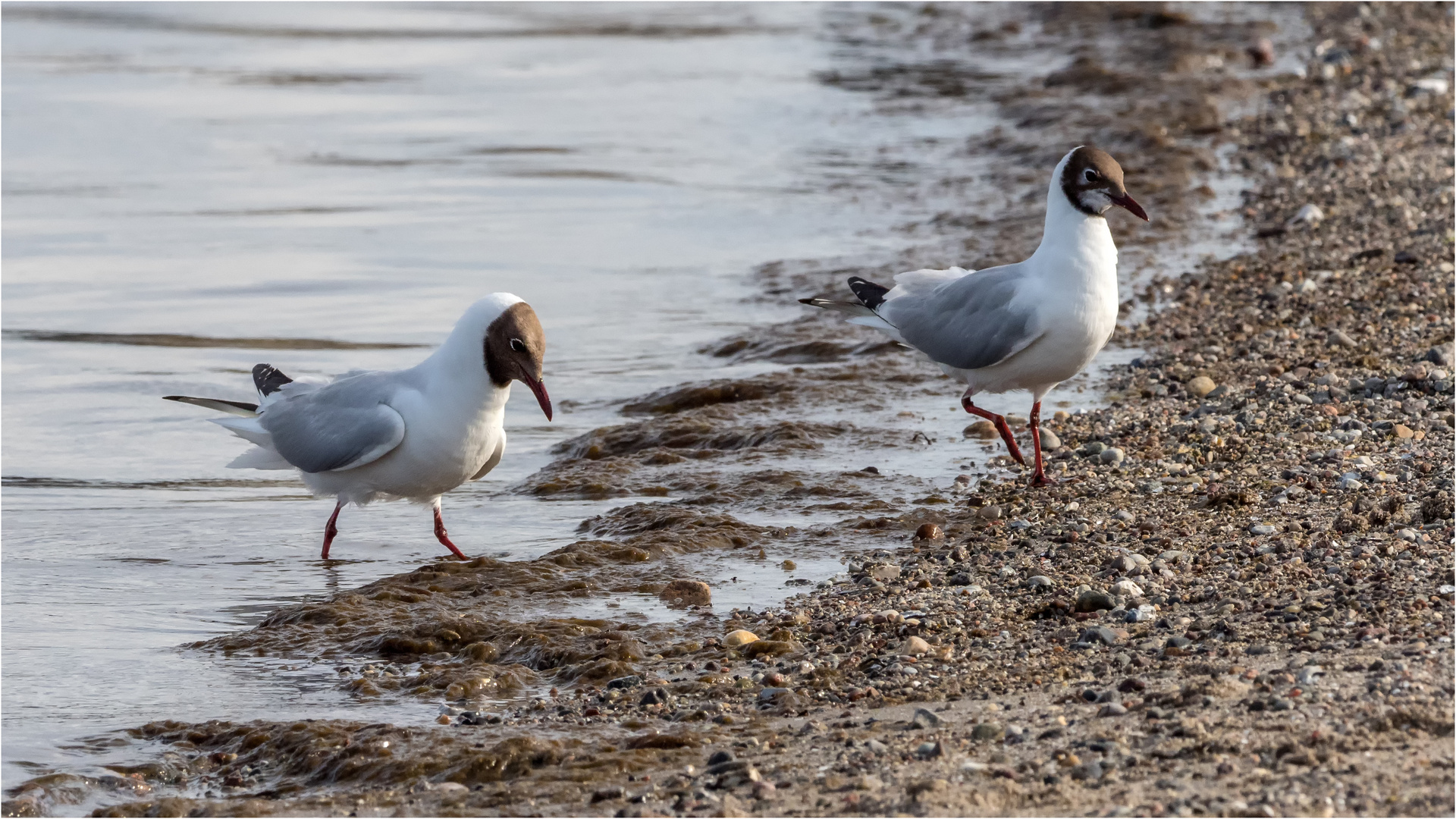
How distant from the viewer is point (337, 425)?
6.35m

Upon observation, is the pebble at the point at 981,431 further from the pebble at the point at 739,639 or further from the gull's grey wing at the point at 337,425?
the gull's grey wing at the point at 337,425

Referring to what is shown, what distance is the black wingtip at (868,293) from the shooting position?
7609mm

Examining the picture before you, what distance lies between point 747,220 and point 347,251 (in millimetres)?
3035

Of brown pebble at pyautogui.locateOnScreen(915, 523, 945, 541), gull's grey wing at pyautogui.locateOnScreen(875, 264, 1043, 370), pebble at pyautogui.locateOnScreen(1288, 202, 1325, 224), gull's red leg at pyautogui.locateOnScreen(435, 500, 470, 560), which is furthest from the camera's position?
pebble at pyautogui.locateOnScreen(1288, 202, 1325, 224)

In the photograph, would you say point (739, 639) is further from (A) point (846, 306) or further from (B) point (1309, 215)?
(B) point (1309, 215)

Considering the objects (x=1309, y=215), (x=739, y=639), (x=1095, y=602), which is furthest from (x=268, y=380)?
(x=1309, y=215)

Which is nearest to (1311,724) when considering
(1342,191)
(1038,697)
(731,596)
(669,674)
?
(1038,697)

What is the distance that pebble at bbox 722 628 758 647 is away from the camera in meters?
5.19

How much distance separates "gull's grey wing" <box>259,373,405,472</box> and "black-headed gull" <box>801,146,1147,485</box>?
2.39 metres

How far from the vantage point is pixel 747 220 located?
12.6m

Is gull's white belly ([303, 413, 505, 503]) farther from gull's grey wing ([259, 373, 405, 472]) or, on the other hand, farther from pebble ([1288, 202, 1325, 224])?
pebble ([1288, 202, 1325, 224])

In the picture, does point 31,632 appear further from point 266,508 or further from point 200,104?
point 200,104

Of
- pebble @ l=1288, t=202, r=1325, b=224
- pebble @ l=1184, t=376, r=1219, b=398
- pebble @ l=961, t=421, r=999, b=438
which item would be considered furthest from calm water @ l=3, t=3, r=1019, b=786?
Result: pebble @ l=1288, t=202, r=1325, b=224

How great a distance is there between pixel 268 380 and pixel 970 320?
2976 mm
